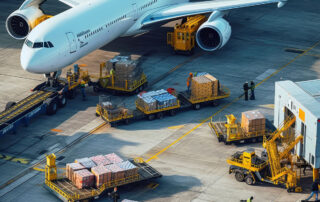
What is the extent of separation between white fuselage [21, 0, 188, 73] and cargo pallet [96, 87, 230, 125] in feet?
15.0

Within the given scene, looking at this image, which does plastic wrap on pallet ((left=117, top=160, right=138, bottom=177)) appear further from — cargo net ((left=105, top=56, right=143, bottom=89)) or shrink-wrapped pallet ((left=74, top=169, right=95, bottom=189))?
cargo net ((left=105, top=56, right=143, bottom=89))

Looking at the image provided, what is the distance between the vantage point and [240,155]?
33.8 m

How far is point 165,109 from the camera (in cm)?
4050

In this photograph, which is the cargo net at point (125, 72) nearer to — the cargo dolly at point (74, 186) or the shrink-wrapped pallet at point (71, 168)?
the cargo dolly at point (74, 186)

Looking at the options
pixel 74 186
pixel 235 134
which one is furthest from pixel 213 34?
pixel 74 186

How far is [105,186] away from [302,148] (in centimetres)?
981

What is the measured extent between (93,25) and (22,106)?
8173 mm

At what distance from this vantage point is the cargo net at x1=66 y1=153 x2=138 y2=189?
31.5m

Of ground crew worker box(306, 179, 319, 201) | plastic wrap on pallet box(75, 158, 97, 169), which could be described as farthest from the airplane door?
ground crew worker box(306, 179, 319, 201)

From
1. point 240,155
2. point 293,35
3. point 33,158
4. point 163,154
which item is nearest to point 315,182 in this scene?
point 240,155

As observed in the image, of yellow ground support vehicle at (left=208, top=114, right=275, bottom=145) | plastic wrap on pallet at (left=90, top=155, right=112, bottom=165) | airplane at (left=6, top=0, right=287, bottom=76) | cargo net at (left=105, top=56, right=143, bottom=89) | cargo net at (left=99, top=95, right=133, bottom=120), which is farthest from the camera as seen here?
cargo net at (left=105, top=56, right=143, bottom=89)

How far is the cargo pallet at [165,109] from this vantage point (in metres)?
39.8

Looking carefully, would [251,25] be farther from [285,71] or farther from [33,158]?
[33,158]

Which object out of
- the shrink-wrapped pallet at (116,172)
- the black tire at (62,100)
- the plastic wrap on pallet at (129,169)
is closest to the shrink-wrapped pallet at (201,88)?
the black tire at (62,100)
